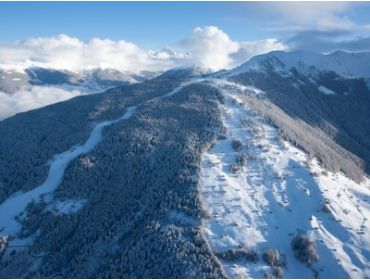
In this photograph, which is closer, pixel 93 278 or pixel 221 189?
pixel 93 278

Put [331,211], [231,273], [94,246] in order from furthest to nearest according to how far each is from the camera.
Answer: [331,211] → [94,246] → [231,273]

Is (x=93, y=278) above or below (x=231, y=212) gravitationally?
below

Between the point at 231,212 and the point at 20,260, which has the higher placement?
the point at 231,212

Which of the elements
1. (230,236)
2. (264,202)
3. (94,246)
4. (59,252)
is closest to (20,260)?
(59,252)

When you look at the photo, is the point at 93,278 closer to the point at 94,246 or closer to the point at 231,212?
the point at 94,246

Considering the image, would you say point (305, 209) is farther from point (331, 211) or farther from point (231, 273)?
point (231, 273)

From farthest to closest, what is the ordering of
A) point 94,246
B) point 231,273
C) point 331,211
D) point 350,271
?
point 331,211
point 94,246
point 350,271
point 231,273

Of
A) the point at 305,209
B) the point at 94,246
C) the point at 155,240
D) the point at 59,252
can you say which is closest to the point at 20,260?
the point at 59,252

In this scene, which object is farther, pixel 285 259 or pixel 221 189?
pixel 221 189

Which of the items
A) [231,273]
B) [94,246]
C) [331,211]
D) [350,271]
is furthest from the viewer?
[331,211]
